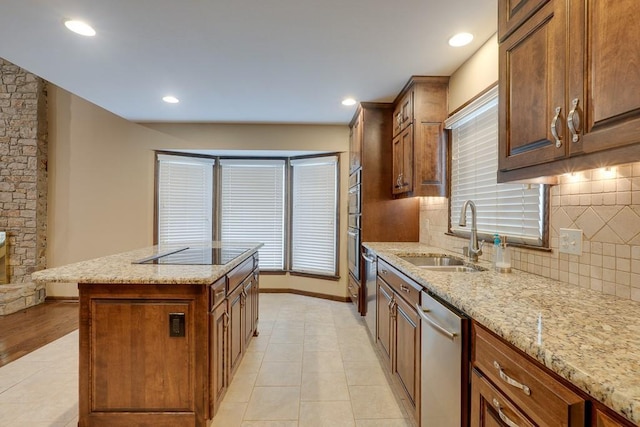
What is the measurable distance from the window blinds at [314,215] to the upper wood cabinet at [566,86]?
3.06 metres

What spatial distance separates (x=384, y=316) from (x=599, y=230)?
5.04 ft

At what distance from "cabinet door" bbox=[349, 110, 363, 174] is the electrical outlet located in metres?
2.24

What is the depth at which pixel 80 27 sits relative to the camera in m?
2.10

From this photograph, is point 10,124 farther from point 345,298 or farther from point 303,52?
point 345,298

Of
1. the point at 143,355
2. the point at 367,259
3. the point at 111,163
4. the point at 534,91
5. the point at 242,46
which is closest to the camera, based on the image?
the point at 534,91

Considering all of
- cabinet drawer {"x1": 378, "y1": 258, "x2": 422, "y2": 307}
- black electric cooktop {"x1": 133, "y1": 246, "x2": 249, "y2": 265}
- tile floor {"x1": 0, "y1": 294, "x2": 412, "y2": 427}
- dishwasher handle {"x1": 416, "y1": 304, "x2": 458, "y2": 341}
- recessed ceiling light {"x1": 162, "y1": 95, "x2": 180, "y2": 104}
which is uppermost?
recessed ceiling light {"x1": 162, "y1": 95, "x2": 180, "y2": 104}

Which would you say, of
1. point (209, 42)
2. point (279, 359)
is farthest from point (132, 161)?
point (279, 359)

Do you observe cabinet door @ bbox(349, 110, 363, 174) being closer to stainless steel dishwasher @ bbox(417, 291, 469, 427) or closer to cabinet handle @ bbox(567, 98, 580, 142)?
stainless steel dishwasher @ bbox(417, 291, 469, 427)

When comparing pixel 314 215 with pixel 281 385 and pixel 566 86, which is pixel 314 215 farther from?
pixel 566 86

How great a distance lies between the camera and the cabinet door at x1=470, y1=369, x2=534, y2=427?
3.02 feet

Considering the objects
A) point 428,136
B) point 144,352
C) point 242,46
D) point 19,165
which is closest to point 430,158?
point 428,136

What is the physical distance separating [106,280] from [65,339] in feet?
7.40

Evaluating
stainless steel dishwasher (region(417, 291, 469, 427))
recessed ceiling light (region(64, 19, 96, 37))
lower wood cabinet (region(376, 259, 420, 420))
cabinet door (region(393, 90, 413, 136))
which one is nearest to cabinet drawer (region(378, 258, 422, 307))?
lower wood cabinet (region(376, 259, 420, 420))

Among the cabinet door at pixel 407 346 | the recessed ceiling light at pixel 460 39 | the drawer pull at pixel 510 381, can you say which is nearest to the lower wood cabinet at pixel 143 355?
the cabinet door at pixel 407 346
